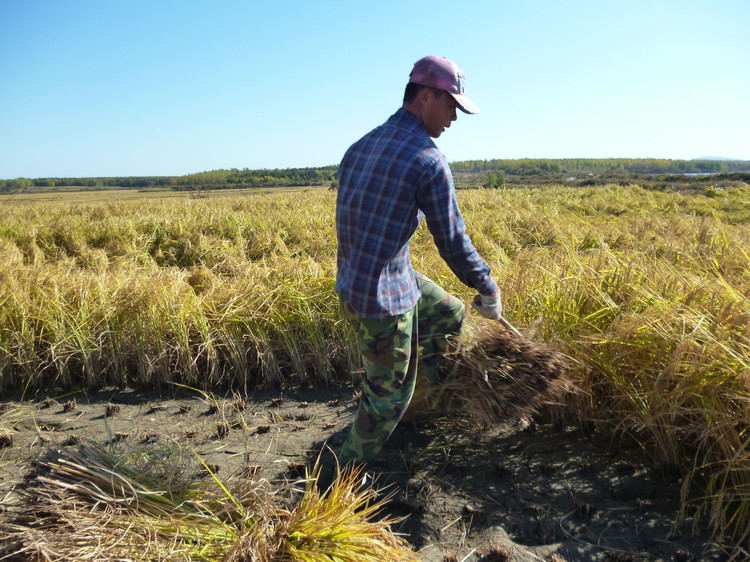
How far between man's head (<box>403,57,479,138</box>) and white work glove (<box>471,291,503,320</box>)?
0.67 metres

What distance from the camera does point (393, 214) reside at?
176 centimetres

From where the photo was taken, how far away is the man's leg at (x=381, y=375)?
6.19ft

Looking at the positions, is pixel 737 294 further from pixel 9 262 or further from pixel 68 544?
pixel 9 262

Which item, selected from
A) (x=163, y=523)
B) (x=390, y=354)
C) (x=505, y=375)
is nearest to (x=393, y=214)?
(x=390, y=354)

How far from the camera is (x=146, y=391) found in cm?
314

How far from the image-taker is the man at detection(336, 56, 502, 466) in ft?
5.70

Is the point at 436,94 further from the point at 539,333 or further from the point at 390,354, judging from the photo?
the point at 539,333

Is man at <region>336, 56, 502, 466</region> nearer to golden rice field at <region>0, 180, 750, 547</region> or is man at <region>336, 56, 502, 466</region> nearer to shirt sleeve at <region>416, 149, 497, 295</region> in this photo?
shirt sleeve at <region>416, 149, 497, 295</region>

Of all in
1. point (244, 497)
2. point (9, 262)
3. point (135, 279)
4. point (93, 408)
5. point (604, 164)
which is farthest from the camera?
point (604, 164)

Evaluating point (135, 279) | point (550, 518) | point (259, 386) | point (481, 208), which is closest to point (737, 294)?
point (550, 518)

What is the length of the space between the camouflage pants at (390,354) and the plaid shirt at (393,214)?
99 millimetres

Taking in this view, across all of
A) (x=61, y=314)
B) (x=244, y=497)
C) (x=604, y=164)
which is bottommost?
(x=244, y=497)

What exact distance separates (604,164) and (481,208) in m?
66.6

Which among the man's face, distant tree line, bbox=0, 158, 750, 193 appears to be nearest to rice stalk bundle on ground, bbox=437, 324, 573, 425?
the man's face
